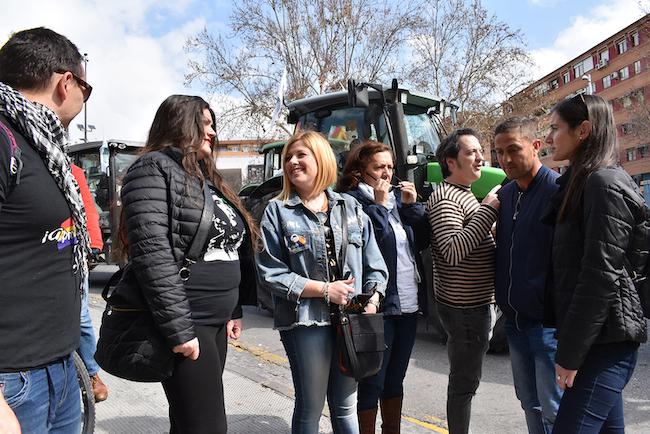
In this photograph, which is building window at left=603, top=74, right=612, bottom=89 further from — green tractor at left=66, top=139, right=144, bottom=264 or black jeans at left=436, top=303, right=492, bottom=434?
black jeans at left=436, top=303, right=492, bottom=434

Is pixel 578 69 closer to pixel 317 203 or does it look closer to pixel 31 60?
pixel 317 203

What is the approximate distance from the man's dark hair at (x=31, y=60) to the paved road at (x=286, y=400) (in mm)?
2537

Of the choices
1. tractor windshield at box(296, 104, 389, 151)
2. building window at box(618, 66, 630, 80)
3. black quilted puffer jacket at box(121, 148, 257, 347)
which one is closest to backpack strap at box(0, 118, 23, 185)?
black quilted puffer jacket at box(121, 148, 257, 347)

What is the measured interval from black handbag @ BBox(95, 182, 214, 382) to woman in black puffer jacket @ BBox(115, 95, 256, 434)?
36mm

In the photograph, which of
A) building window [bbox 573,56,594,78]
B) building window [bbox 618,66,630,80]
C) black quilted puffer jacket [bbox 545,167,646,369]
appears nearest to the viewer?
black quilted puffer jacket [bbox 545,167,646,369]

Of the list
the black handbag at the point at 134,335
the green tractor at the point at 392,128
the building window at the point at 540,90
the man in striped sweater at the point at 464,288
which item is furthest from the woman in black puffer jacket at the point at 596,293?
the building window at the point at 540,90

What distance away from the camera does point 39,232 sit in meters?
1.41

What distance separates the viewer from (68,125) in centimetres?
161

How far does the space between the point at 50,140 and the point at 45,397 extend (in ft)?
2.38

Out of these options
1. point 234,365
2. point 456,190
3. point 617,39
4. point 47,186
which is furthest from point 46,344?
point 617,39

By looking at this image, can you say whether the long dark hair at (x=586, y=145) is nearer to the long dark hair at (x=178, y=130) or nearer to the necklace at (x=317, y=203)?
the necklace at (x=317, y=203)

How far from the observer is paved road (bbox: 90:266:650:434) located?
346cm

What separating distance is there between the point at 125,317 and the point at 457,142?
2.02 meters

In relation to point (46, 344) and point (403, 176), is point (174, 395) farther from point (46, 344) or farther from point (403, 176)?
point (403, 176)
